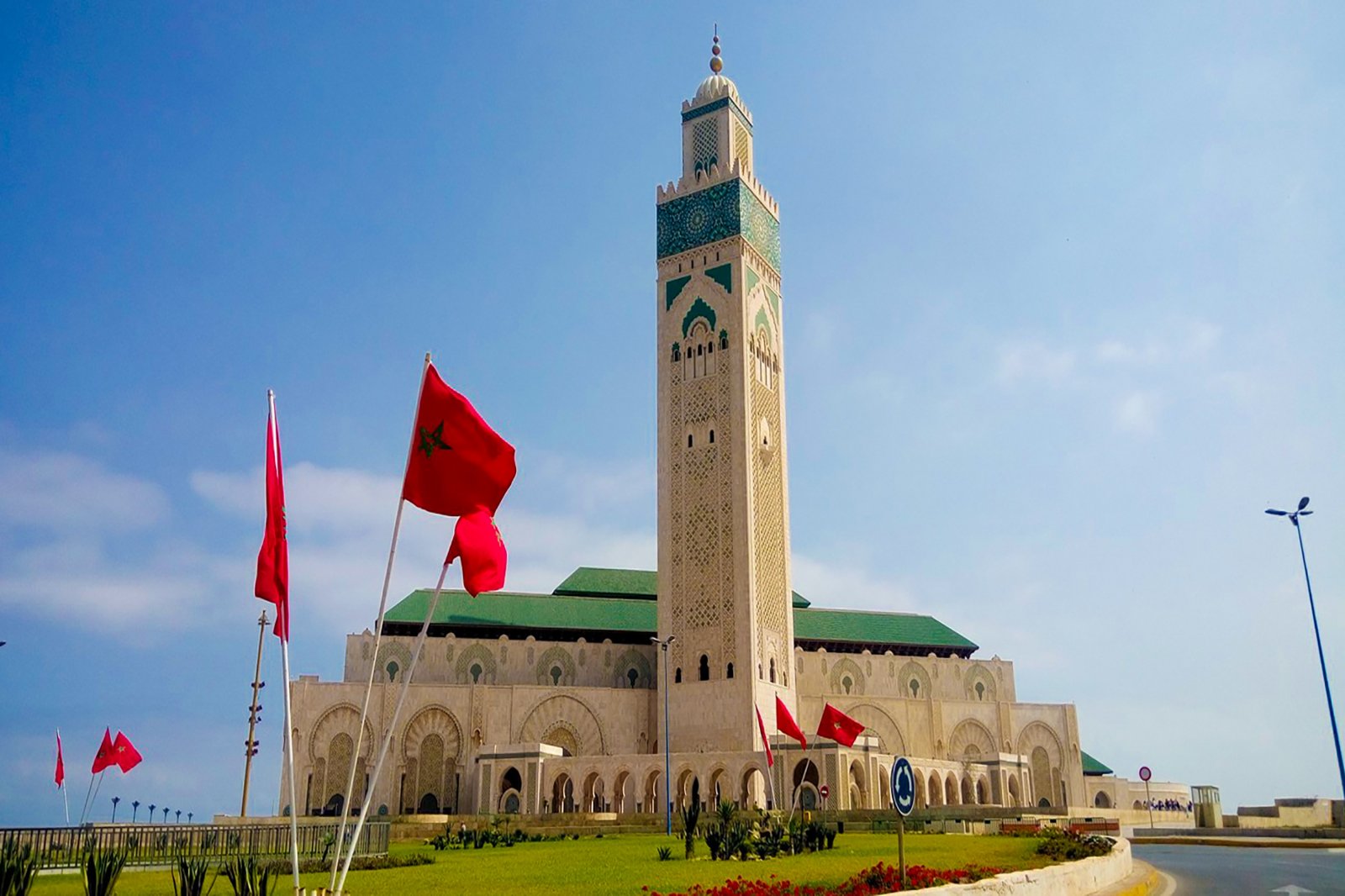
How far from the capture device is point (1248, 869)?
1550 centimetres

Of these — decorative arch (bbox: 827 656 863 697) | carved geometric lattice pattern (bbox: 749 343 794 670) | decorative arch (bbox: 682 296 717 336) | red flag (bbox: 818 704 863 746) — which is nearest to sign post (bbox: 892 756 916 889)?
red flag (bbox: 818 704 863 746)

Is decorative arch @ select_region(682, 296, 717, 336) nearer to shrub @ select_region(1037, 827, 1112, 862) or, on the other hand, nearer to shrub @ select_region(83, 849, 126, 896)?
shrub @ select_region(1037, 827, 1112, 862)

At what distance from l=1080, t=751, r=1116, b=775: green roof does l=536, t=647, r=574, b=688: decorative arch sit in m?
27.9

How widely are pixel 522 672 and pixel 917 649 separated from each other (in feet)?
65.9

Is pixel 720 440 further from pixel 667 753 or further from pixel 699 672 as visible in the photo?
pixel 667 753

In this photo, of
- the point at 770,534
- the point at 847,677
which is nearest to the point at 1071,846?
the point at 770,534

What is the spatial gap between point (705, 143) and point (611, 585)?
22.1 m

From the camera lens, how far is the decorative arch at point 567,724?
46812mm

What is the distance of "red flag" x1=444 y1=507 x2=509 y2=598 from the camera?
30.5 feet

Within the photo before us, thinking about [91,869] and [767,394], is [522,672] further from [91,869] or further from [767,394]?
[91,869]

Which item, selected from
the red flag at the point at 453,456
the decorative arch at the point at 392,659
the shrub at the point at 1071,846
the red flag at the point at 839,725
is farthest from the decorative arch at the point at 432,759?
the red flag at the point at 453,456

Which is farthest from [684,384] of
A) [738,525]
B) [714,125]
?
[714,125]

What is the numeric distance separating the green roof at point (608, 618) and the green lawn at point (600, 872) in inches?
1191

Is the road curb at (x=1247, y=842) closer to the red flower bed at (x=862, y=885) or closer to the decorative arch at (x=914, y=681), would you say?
the red flower bed at (x=862, y=885)
